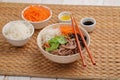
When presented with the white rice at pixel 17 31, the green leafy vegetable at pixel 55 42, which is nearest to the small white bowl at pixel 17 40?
the white rice at pixel 17 31

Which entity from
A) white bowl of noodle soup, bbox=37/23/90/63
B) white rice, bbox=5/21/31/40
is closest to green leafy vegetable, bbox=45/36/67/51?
white bowl of noodle soup, bbox=37/23/90/63

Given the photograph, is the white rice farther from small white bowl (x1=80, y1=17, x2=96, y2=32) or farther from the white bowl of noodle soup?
small white bowl (x1=80, y1=17, x2=96, y2=32)

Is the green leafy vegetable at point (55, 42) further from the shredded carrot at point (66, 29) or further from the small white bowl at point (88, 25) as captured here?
the small white bowl at point (88, 25)

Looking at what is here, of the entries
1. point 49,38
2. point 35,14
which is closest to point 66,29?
point 49,38

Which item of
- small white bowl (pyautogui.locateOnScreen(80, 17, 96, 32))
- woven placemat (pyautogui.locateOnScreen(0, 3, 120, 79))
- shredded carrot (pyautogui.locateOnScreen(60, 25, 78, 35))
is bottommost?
woven placemat (pyautogui.locateOnScreen(0, 3, 120, 79))

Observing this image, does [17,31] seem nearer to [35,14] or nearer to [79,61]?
[35,14]

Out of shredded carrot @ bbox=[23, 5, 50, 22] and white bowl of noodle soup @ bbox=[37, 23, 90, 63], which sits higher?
shredded carrot @ bbox=[23, 5, 50, 22]
